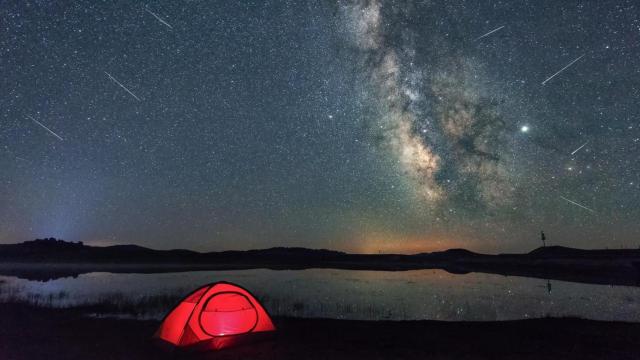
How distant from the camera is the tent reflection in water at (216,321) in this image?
948cm

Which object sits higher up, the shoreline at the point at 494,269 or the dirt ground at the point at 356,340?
the shoreline at the point at 494,269

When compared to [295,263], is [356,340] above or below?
below

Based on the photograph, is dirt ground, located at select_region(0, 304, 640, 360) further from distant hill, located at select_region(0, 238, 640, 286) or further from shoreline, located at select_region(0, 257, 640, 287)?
distant hill, located at select_region(0, 238, 640, 286)

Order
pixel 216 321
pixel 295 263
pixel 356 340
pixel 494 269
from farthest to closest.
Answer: pixel 295 263, pixel 494 269, pixel 356 340, pixel 216 321

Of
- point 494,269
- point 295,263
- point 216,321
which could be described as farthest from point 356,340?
point 295,263

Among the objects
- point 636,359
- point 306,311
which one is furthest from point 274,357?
point 306,311

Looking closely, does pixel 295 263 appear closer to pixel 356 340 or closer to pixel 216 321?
pixel 356 340

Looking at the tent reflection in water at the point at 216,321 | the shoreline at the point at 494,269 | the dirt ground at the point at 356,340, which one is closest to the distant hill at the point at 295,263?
the shoreline at the point at 494,269

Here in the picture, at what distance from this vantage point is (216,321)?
9.96 m

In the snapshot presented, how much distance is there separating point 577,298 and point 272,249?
150m

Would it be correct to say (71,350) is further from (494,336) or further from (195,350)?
(494,336)

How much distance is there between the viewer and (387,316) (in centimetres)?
1772

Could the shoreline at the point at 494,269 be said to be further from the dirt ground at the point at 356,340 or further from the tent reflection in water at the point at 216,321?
the tent reflection in water at the point at 216,321

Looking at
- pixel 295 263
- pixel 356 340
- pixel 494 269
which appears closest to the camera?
pixel 356 340
